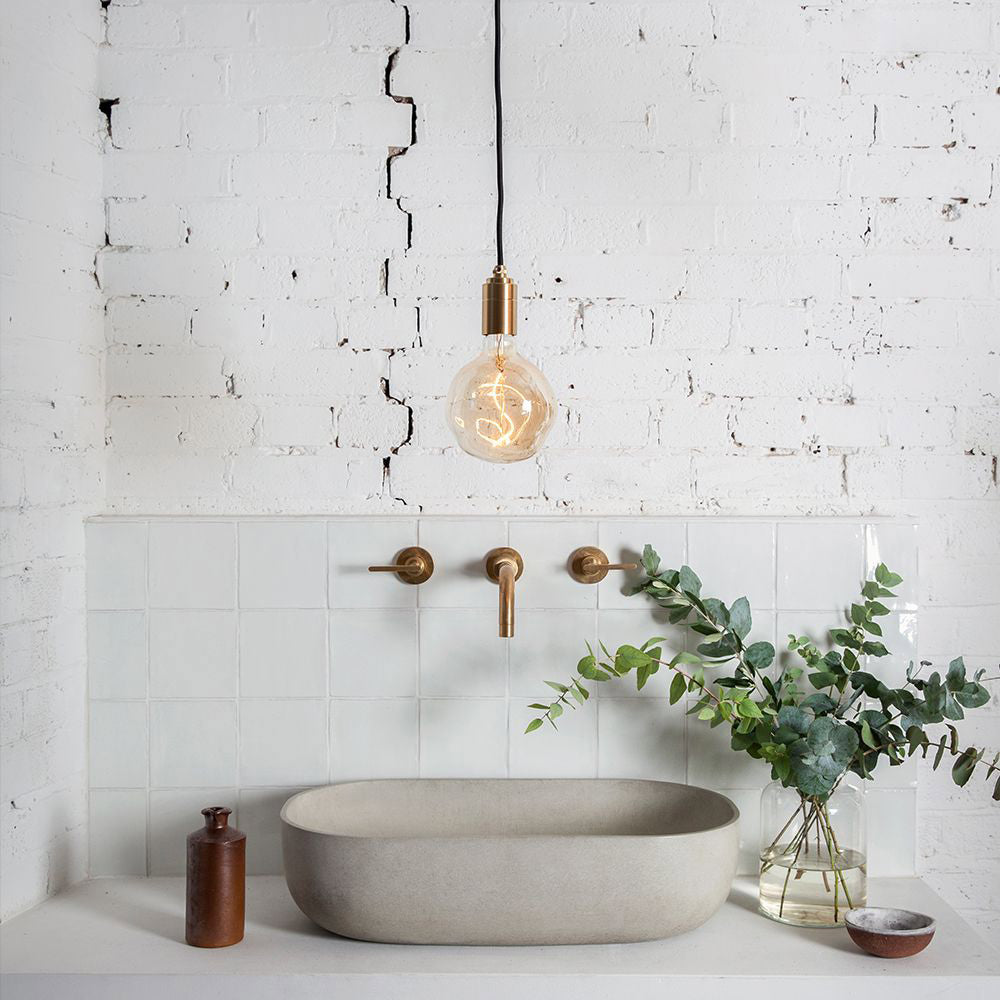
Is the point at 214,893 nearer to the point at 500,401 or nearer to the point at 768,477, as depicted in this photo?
the point at 500,401

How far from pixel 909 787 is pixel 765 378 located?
67 cm

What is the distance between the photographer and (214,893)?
134 cm

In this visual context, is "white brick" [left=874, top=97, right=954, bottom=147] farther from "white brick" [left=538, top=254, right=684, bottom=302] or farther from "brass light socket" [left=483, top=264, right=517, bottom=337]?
"brass light socket" [left=483, top=264, right=517, bottom=337]

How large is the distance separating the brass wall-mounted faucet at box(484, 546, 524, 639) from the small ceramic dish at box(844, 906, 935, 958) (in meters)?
0.58

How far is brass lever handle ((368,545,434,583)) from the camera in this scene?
5.24 ft

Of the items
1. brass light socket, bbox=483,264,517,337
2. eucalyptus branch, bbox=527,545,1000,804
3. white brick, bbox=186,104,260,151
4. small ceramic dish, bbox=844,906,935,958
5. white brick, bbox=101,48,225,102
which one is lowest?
small ceramic dish, bbox=844,906,935,958

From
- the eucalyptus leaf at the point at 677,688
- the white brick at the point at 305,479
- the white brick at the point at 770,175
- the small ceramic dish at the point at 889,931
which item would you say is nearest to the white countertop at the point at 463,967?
the small ceramic dish at the point at 889,931

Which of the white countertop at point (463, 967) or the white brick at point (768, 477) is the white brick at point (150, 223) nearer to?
the white brick at point (768, 477)

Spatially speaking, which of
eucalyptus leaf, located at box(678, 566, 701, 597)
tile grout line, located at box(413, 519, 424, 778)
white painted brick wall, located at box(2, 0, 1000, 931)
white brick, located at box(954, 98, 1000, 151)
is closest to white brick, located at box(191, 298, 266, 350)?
white painted brick wall, located at box(2, 0, 1000, 931)

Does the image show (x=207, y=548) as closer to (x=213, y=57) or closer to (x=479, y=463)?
(x=479, y=463)

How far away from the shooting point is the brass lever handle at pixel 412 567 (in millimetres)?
1596

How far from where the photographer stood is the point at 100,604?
1.64 m

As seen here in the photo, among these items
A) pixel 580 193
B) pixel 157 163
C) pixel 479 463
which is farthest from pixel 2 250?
pixel 580 193

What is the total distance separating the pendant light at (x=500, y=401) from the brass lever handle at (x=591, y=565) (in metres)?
0.28
